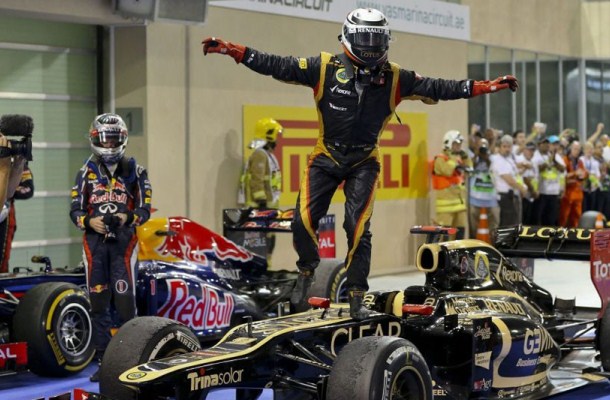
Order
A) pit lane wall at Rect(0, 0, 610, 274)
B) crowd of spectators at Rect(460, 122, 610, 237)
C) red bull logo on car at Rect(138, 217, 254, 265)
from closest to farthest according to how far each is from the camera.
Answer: red bull logo on car at Rect(138, 217, 254, 265), pit lane wall at Rect(0, 0, 610, 274), crowd of spectators at Rect(460, 122, 610, 237)

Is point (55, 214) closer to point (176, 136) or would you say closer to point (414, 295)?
point (176, 136)

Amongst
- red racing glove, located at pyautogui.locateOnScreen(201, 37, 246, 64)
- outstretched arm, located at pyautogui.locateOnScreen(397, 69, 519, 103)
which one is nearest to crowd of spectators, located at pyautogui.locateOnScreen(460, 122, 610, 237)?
outstretched arm, located at pyautogui.locateOnScreen(397, 69, 519, 103)

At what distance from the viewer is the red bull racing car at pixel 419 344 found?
21.4 ft

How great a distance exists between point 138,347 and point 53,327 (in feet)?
9.79

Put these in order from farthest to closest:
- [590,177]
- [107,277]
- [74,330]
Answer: [590,177], [74,330], [107,277]

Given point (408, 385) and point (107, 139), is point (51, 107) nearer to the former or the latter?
point (107, 139)

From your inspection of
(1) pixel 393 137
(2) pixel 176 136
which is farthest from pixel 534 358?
(1) pixel 393 137

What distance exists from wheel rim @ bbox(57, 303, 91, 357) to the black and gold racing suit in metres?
2.78

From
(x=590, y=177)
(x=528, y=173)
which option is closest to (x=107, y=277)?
(x=528, y=173)

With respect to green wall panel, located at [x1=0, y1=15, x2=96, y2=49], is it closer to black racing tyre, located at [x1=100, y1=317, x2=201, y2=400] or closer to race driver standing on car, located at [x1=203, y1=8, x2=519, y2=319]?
race driver standing on car, located at [x1=203, y1=8, x2=519, y2=319]

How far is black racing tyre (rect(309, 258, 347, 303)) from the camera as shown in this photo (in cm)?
1154

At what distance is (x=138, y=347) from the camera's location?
6.86 metres

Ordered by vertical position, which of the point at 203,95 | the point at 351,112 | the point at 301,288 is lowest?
the point at 301,288

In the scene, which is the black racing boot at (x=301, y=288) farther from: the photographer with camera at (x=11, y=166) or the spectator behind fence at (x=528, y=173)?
the spectator behind fence at (x=528, y=173)
